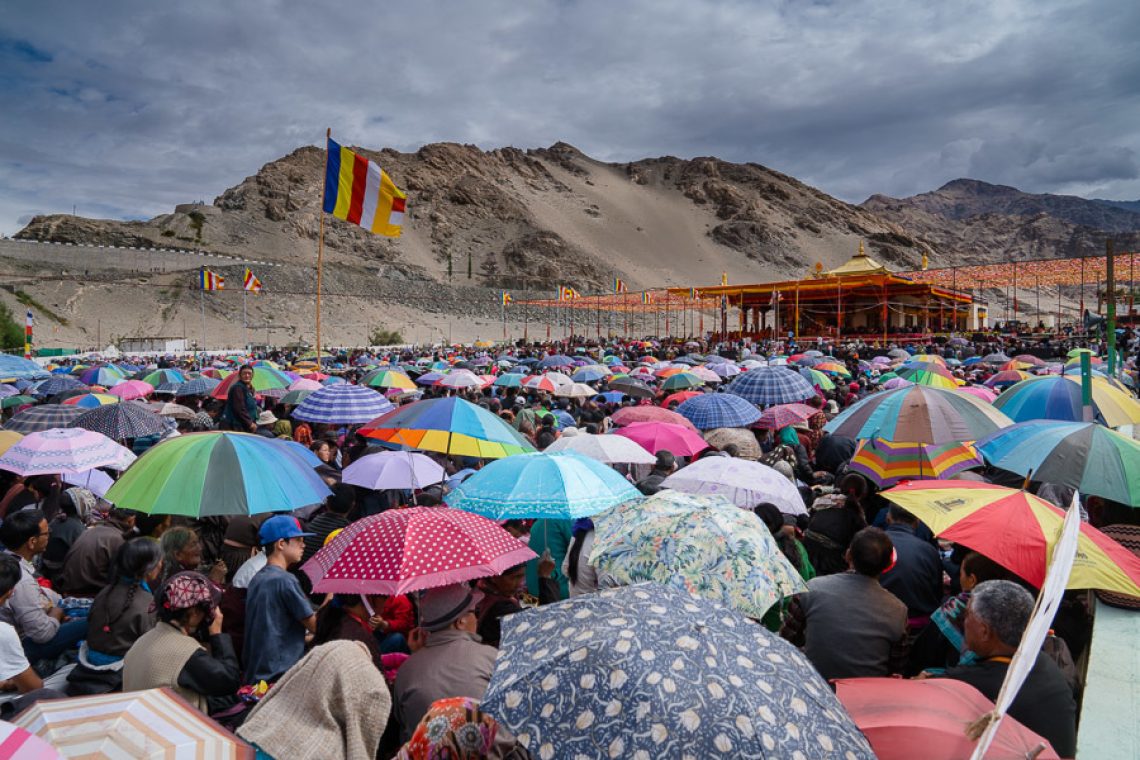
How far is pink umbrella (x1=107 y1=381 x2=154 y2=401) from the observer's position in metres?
12.3

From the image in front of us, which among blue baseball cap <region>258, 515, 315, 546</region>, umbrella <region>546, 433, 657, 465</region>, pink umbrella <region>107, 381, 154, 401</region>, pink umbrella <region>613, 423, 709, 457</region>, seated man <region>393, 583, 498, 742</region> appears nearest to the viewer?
seated man <region>393, 583, 498, 742</region>

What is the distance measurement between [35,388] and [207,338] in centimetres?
5001

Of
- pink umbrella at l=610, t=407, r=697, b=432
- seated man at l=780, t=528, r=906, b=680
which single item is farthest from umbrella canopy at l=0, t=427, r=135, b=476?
seated man at l=780, t=528, r=906, b=680

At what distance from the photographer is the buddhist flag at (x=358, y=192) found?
13492 mm

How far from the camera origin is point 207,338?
5931 cm

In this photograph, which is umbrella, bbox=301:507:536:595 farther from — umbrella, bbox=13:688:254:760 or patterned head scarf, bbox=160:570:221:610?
umbrella, bbox=13:688:254:760

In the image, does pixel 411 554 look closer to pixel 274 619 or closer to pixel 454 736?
pixel 274 619

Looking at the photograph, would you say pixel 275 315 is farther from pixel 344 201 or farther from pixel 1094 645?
pixel 1094 645

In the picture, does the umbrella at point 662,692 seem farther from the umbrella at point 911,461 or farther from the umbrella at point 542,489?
the umbrella at point 911,461

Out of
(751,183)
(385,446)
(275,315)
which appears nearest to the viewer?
(385,446)

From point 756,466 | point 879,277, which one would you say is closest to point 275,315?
point 879,277

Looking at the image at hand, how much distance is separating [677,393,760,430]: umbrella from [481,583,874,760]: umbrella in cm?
663

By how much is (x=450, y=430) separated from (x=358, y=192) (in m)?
9.25

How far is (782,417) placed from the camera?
9.44 meters
